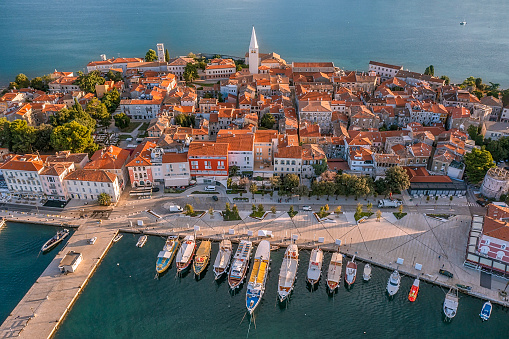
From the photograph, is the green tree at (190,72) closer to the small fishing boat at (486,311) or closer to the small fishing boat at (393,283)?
the small fishing boat at (393,283)

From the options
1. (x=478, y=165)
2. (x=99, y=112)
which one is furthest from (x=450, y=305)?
(x=99, y=112)

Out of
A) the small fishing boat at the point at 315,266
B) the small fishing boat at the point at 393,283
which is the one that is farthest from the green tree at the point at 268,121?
the small fishing boat at the point at 393,283

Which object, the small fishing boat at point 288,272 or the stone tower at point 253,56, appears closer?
the small fishing boat at point 288,272

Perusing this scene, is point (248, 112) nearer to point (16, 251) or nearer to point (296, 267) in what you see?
point (296, 267)

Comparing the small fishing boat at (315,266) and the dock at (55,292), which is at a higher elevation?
the small fishing boat at (315,266)

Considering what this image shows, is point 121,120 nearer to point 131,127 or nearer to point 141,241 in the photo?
point 131,127

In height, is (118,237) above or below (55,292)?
above
